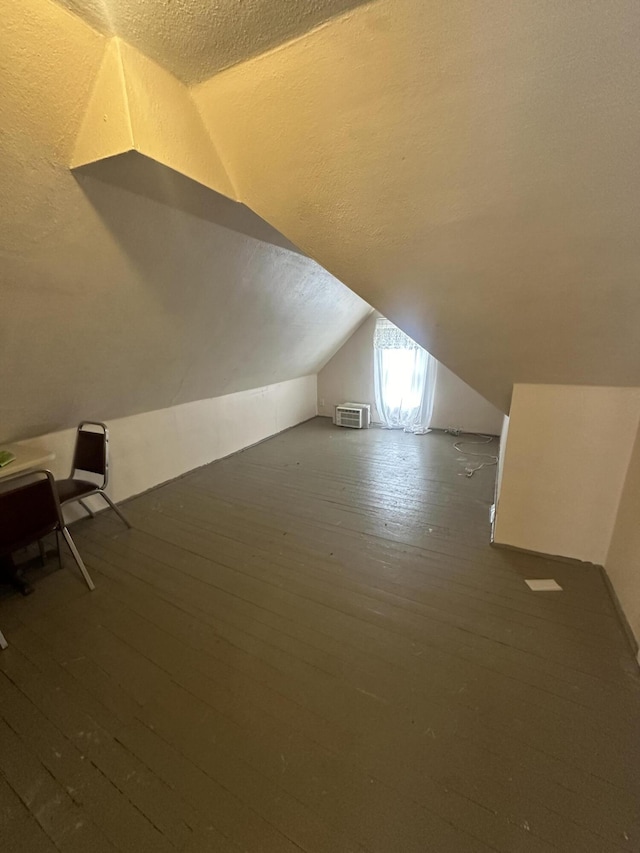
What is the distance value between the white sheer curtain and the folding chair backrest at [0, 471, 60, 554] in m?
4.04

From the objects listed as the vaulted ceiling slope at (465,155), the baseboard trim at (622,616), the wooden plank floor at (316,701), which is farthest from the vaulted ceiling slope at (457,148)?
the wooden plank floor at (316,701)

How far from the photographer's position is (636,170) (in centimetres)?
92

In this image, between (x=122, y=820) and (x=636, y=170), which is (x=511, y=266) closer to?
(x=636, y=170)

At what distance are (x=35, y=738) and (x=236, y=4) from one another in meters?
2.34

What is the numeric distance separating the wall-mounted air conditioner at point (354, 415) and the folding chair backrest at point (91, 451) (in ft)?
10.7

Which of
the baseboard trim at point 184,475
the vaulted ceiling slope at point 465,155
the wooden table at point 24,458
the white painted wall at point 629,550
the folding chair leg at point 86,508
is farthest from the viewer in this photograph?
the baseboard trim at point 184,475

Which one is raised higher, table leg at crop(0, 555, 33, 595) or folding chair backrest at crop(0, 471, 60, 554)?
folding chair backrest at crop(0, 471, 60, 554)

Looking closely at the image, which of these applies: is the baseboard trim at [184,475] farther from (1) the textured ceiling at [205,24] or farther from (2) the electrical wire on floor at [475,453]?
(1) the textured ceiling at [205,24]

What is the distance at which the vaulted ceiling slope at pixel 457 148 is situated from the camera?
0.81m

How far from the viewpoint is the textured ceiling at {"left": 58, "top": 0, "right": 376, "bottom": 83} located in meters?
0.87

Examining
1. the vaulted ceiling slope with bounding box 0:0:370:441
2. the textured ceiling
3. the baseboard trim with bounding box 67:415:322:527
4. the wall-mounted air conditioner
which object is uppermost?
the textured ceiling

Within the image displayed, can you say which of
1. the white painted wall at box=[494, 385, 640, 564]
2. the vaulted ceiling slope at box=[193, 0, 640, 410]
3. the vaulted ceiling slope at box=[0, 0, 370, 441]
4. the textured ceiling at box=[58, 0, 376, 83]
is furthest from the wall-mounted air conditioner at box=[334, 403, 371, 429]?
the textured ceiling at box=[58, 0, 376, 83]

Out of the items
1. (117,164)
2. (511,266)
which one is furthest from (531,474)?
(117,164)

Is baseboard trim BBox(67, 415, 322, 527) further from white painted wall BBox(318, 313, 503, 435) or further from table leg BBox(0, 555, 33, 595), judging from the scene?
white painted wall BBox(318, 313, 503, 435)
